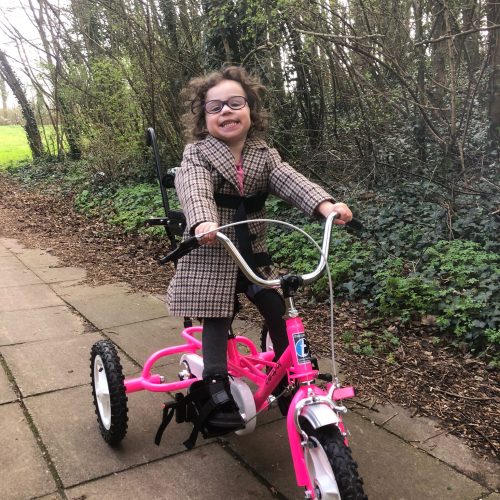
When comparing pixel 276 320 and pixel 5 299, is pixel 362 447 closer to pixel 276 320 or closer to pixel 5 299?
pixel 276 320

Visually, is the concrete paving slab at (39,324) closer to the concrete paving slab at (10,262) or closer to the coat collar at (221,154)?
the concrete paving slab at (10,262)

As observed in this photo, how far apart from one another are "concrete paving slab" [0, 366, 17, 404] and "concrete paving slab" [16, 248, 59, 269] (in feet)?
11.3

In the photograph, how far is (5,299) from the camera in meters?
5.32

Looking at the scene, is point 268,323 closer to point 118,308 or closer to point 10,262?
point 118,308

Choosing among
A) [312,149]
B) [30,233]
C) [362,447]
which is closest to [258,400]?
[362,447]

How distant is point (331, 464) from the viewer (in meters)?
1.79

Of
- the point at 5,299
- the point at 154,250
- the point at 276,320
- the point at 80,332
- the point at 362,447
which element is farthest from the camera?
the point at 154,250

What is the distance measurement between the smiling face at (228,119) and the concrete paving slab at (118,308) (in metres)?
2.50

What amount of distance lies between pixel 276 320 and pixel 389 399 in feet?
3.81

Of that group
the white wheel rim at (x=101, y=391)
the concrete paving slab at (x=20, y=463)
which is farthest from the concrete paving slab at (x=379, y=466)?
the concrete paving slab at (x=20, y=463)

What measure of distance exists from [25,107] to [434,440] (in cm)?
1648

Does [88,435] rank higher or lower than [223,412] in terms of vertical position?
lower

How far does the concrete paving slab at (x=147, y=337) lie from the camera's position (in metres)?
3.99

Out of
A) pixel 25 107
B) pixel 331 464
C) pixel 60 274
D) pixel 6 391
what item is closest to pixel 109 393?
pixel 6 391
